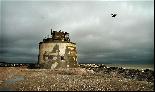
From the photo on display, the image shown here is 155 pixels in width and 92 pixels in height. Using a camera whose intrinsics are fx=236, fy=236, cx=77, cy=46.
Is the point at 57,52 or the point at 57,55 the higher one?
the point at 57,52

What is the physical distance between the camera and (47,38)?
37.7 metres

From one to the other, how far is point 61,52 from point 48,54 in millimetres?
2058

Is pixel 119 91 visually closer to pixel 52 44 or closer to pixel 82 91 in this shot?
pixel 82 91

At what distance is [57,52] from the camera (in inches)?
1414

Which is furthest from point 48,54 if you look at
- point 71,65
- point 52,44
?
point 71,65

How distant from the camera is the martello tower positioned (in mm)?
35938

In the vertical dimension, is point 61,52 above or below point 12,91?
above

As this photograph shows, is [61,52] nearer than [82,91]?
No

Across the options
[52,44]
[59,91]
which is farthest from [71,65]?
[59,91]

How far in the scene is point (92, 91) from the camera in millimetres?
13734

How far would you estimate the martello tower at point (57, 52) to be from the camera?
35.9 meters

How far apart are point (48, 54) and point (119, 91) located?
77.8 ft

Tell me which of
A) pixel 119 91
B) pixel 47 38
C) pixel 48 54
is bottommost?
pixel 119 91

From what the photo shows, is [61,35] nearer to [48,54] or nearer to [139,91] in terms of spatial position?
[48,54]
